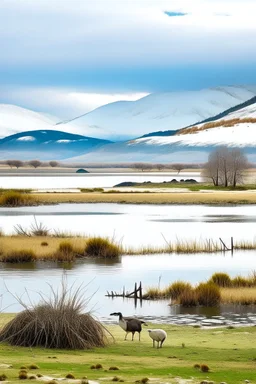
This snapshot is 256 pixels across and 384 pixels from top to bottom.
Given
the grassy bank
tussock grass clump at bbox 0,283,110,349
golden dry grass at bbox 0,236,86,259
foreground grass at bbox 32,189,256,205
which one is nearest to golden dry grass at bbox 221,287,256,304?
the grassy bank

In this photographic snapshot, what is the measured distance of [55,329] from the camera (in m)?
16.4

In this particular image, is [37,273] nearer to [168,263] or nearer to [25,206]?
[168,263]

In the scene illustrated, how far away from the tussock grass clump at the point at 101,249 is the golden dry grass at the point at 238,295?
43.2ft

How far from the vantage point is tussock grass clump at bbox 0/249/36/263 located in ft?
123

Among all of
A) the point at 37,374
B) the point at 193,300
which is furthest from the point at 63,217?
the point at 37,374

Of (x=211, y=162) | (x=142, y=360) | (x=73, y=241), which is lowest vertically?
(x=142, y=360)

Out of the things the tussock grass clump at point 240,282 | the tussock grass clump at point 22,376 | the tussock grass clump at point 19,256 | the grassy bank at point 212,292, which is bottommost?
the tussock grass clump at point 22,376

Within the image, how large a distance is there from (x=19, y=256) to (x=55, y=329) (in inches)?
843

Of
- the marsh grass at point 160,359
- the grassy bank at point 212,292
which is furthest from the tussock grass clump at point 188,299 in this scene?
the marsh grass at point 160,359

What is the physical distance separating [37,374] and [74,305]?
554 cm

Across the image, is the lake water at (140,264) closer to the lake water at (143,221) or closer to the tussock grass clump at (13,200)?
the lake water at (143,221)

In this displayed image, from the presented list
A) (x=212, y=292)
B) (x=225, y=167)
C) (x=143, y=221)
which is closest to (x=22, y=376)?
(x=212, y=292)

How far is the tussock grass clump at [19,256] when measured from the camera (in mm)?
37625

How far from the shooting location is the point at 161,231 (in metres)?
53.6
